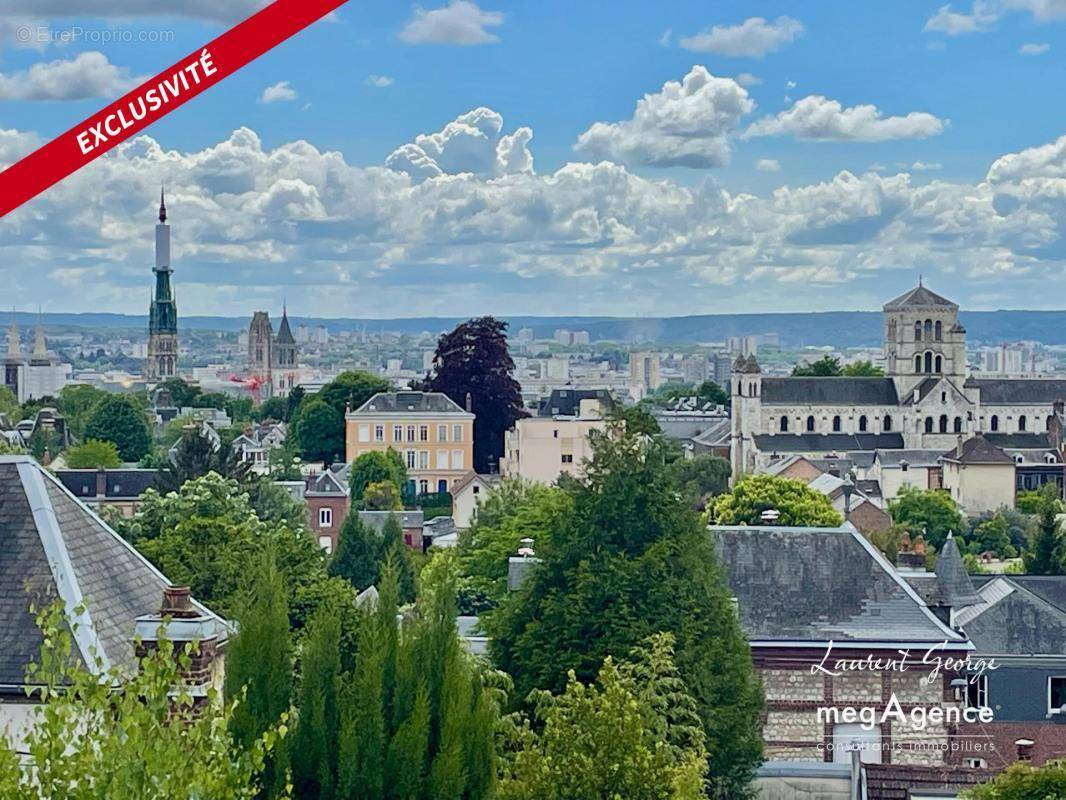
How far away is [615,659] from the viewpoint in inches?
991

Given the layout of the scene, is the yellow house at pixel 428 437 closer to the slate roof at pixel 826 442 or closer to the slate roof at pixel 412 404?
the slate roof at pixel 412 404

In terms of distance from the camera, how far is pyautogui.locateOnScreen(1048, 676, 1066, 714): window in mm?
30703

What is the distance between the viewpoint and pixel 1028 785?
21672 mm

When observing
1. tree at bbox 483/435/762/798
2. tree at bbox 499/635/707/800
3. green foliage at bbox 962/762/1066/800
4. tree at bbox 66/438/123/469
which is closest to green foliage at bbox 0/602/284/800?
tree at bbox 499/635/707/800

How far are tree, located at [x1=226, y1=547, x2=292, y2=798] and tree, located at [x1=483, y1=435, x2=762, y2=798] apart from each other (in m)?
8.21

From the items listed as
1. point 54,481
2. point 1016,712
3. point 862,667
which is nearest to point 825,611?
point 862,667

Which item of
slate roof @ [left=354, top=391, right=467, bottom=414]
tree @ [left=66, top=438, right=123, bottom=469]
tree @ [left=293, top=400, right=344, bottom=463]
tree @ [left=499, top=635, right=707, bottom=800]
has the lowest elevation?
tree @ [left=499, top=635, right=707, bottom=800]

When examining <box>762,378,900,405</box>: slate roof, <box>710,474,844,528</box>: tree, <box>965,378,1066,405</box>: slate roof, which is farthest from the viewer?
<box>965,378,1066,405</box>: slate roof

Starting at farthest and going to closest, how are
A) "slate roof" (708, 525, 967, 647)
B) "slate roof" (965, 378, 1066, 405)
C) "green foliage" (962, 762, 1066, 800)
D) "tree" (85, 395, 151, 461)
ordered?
"slate roof" (965, 378, 1066, 405)
"tree" (85, 395, 151, 461)
"slate roof" (708, 525, 967, 647)
"green foliage" (962, 762, 1066, 800)

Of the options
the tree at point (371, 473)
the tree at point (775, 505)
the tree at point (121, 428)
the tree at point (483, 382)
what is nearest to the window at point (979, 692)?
the tree at point (775, 505)

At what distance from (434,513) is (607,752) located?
7391 centimetres

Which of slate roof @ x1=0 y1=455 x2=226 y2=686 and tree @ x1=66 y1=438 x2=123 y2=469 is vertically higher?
tree @ x1=66 y1=438 x2=123 y2=469

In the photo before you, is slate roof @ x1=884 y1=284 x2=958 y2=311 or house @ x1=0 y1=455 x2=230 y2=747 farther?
slate roof @ x1=884 y1=284 x2=958 y2=311

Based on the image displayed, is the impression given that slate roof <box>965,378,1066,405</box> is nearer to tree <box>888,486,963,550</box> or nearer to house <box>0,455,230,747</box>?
tree <box>888,486,963,550</box>
